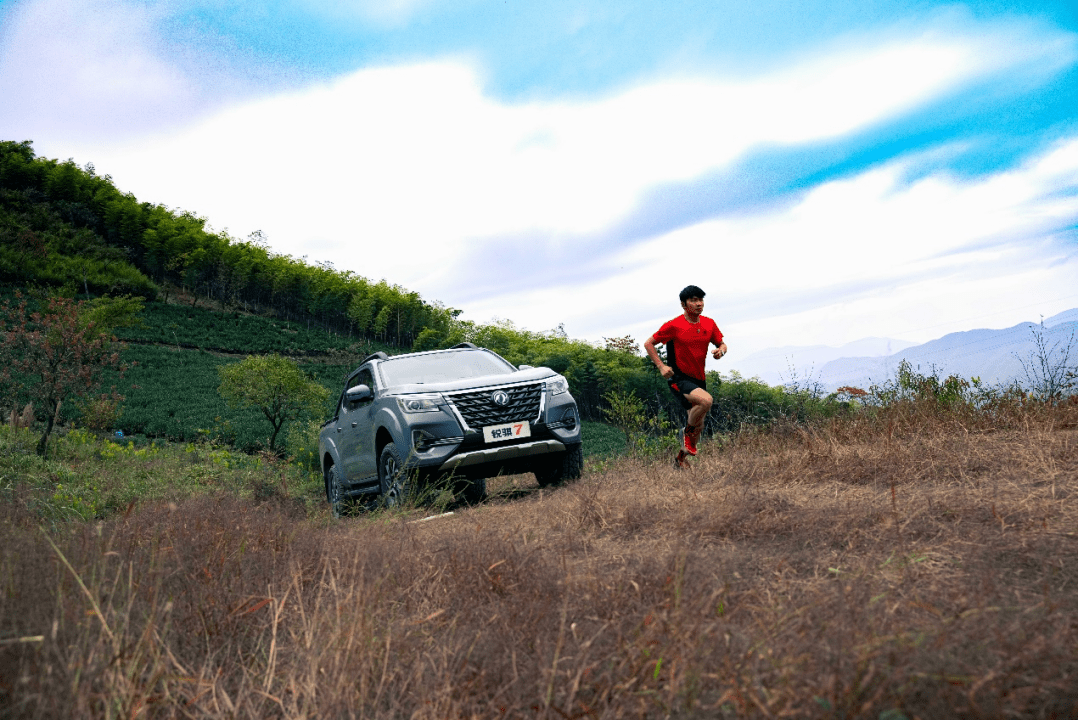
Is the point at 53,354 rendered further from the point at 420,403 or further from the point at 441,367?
the point at 420,403

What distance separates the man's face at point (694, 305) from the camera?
306 inches

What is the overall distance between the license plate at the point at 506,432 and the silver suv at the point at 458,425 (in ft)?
0.04

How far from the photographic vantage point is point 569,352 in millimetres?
85250

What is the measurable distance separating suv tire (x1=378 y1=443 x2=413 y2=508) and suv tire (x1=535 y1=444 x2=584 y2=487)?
169 centimetres

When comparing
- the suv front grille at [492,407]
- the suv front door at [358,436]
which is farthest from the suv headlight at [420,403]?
the suv front door at [358,436]

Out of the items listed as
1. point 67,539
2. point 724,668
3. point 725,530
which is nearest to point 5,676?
point 67,539

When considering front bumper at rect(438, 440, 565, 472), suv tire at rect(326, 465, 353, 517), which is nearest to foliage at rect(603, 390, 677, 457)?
front bumper at rect(438, 440, 565, 472)

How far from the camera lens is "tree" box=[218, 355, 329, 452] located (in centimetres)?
2838

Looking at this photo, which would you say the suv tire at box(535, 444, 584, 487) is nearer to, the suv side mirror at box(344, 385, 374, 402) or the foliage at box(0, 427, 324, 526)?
the suv side mirror at box(344, 385, 374, 402)

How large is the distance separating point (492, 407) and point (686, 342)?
2321mm

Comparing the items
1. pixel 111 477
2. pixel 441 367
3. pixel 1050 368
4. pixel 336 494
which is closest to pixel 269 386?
pixel 111 477

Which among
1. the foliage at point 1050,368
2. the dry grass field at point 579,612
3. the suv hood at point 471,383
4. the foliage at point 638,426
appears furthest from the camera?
the foliage at point 638,426

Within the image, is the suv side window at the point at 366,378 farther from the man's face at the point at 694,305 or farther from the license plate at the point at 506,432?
the man's face at the point at 694,305

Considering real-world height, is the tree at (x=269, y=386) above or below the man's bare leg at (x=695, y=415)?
above
